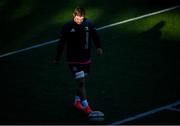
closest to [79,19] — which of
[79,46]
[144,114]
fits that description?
[79,46]

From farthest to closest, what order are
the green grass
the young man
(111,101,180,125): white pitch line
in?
the green grass
the young man
(111,101,180,125): white pitch line

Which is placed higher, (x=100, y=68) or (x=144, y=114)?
(x=100, y=68)

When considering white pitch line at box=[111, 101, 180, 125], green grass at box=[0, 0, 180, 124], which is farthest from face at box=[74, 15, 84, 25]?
white pitch line at box=[111, 101, 180, 125]

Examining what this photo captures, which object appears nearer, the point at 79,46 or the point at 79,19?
the point at 79,19

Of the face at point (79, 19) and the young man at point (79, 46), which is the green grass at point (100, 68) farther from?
the face at point (79, 19)

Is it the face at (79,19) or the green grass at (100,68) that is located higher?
the face at (79,19)

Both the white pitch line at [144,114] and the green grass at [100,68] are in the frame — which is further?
the green grass at [100,68]

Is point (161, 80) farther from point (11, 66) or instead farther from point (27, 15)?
point (27, 15)

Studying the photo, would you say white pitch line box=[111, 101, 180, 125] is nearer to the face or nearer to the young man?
the young man

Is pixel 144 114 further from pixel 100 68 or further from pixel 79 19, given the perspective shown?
pixel 100 68

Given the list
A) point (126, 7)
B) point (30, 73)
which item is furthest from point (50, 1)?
point (30, 73)

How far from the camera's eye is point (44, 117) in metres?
10.1

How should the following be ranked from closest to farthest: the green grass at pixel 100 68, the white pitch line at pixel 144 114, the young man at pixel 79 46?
the white pitch line at pixel 144 114
the young man at pixel 79 46
the green grass at pixel 100 68

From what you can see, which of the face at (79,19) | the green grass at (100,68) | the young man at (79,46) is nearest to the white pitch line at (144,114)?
the green grass at (100,68)
